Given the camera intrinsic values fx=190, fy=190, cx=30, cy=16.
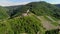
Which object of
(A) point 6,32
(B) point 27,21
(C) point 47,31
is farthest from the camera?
(B) point 27,21

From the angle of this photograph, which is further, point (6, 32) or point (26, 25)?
point (26, 25)

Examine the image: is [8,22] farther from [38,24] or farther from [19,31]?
[38,24]

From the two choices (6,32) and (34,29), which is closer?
(6,32)

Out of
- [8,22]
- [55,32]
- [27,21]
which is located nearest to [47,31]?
[55,32]

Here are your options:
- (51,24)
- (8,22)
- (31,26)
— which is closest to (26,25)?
(31,26)

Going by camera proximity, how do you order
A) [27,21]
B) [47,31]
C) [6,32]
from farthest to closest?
1. [27,21]
2. [47,31]
3. [6,32]

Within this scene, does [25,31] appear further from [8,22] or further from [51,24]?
[51,24]

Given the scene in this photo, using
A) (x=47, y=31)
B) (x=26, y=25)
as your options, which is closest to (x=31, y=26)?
(x=26, y=25)

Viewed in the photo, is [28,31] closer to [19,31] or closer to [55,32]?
[19,31]
